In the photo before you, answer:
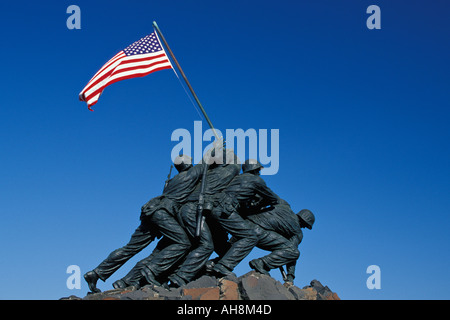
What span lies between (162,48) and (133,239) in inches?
191

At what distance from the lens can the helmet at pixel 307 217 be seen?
13242mm

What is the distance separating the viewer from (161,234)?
12.7 metres

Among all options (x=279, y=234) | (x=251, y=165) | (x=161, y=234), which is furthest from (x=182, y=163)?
(x=279, y=234)

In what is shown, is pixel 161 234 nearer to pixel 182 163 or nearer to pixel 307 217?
pixel 182 163

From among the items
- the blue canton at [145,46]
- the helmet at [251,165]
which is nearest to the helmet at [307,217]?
the helmet at [251,165]

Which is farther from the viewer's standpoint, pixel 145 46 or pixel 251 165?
pixel 145 46

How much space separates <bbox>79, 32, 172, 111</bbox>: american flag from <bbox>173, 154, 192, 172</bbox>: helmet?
7.43ft

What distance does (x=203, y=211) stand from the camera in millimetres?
12281

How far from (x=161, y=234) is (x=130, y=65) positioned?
4.20 metres

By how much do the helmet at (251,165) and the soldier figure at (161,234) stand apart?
45.8 inches
